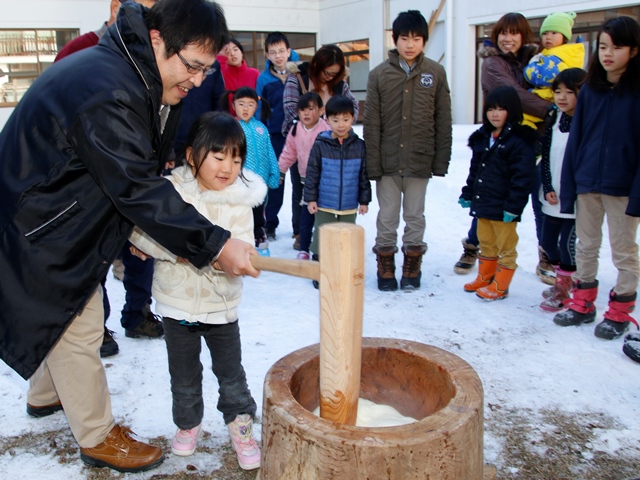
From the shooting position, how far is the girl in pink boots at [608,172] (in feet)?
11.6

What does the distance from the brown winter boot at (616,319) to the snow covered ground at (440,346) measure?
0.06 meters

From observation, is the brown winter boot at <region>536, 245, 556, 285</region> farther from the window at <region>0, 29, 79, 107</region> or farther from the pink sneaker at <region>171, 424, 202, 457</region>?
the window at <region>0, 29, 79, 107</region>

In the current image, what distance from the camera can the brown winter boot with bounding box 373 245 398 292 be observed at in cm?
478

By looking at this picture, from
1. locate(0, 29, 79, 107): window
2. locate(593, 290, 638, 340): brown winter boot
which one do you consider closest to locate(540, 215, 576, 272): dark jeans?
locate(593, 290, 638, 340): brown winter boot

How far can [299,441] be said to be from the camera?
165 cm

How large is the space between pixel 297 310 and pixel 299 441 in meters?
2.63

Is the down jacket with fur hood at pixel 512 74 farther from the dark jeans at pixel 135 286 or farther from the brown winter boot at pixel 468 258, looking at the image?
the dark jeans at pixel 135 286

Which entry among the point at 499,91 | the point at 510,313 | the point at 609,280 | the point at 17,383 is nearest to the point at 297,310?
the point at 510,313

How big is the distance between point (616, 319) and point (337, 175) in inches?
86.9

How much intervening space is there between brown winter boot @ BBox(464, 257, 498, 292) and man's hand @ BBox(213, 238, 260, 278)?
306 centimetres

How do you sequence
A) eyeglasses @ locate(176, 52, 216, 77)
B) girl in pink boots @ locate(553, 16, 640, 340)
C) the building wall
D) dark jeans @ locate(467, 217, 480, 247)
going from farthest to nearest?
the building wall < dark jeans @ locate(467, 217, 480, 247) < girl in pink boots @ locate(553, 16, 640, 340) < eyeglasses @ locate(176, 52, 216, 77)

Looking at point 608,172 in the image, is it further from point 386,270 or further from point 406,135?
point 386,270

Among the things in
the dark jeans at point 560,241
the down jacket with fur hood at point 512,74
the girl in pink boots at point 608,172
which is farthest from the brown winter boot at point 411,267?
the down jacket with fur hood at point 512,74

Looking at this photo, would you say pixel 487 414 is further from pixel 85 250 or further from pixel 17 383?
pixel 17 383
